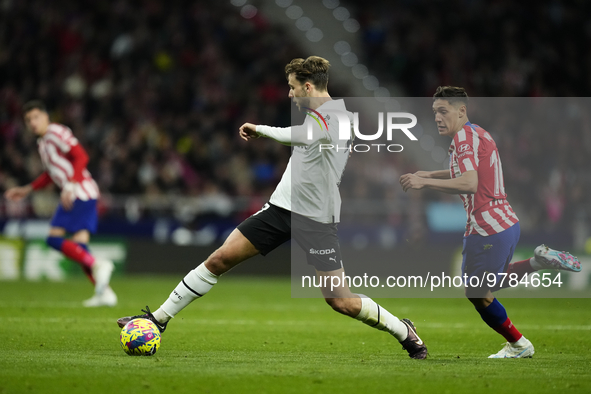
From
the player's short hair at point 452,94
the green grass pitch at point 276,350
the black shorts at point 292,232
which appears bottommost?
the green grass pitch at point 276,350

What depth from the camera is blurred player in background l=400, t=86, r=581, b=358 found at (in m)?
6.69

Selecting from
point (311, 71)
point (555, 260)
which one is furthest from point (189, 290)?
point (555, 260)

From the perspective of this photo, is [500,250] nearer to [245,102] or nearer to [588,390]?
[588,390]

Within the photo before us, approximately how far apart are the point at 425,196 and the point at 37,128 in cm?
750

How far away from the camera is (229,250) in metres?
6.40

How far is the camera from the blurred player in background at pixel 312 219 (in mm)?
6270

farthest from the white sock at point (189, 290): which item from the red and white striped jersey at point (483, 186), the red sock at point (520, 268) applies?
the red sock at point (520, 268)

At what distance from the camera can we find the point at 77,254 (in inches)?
426

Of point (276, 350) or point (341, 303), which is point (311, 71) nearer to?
point (341, 303)

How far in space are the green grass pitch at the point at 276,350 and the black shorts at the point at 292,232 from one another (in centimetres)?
88

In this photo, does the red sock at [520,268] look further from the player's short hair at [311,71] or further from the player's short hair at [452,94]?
the player's short hair at [311,71]

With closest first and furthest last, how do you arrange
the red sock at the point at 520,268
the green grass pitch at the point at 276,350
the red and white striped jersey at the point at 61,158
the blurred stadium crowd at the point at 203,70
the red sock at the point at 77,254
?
the green grass pitch at the point at 276,350 < the red sock at the point at 520,268 < the red sock at the point at 77,254 < the red and white striped jersey at the point at 61,158 < the blurred stadium crowd at the point at 203,70

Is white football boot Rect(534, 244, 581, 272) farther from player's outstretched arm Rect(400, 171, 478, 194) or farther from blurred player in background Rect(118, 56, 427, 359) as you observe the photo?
blurred player in background Rect(118, 56, 427, 359)

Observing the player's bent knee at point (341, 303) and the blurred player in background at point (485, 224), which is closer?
the player's bent knee at point (341, 303)
